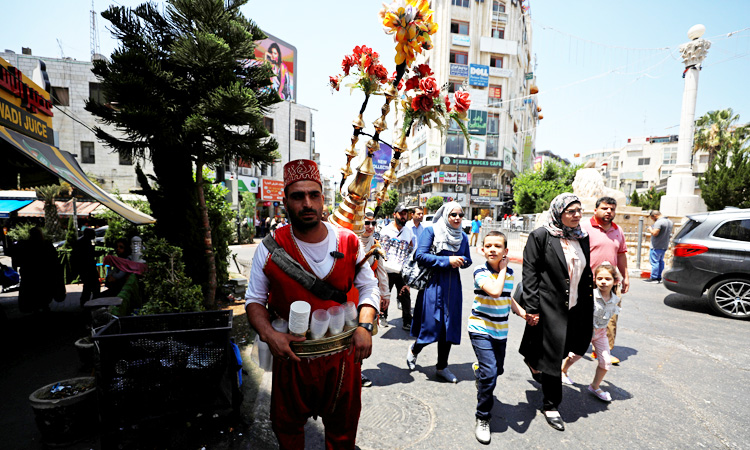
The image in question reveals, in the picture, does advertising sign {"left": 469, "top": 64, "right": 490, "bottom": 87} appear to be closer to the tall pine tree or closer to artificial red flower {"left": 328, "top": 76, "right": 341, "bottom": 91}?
the tall pine tree

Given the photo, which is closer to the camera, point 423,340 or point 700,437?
point 700,437

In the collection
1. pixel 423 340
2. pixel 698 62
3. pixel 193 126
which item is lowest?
pixel 423 340

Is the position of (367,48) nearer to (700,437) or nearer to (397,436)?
(397,436)

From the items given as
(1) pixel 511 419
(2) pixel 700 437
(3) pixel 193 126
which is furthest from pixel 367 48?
(2) pixel 700 437

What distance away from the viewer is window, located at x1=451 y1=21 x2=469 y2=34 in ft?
139

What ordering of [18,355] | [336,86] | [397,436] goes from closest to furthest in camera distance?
1. [397,436]
2. [336,86]
3. [18,355]

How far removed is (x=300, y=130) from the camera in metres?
34.5

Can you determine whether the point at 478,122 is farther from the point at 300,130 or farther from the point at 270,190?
the point at 270,190

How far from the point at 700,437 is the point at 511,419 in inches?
59.3

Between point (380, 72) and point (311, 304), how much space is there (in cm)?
216

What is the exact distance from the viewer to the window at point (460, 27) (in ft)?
139

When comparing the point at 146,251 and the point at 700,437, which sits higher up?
the point at 146,251

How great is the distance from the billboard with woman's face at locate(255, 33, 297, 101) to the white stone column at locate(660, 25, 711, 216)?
28.4 metres

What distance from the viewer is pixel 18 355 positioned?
14.5 feet
